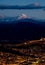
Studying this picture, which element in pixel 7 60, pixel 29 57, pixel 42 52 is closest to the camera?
pixel 7 60

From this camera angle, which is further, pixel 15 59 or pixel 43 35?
pixel 43 35

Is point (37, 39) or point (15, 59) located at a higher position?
point (37, 39)

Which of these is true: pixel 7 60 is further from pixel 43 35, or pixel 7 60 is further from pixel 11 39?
pixel 43 35

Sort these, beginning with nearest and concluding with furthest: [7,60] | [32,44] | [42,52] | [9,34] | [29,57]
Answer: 1. [7,60]
2. [29,57]
3. [42,52]
4. [32,44]
5. [9,34]

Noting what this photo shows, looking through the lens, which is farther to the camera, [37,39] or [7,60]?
[37,39]

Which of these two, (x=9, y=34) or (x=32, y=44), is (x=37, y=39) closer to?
(x=32, y=44)

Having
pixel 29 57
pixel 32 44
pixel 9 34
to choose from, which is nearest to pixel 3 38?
pixel 9 34

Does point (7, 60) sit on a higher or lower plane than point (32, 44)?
lower

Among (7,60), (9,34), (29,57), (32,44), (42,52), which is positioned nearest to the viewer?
(7,60)

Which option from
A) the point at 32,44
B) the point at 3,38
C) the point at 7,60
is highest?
the point at 3,38
